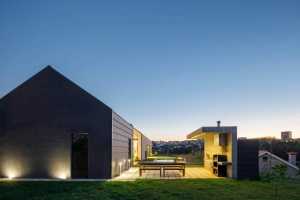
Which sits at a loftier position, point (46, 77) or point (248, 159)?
point (46, 77)

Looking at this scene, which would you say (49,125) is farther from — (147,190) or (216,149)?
(216,149)

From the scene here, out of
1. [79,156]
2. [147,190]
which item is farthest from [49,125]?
[147,190]

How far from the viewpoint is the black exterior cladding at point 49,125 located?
14.4m

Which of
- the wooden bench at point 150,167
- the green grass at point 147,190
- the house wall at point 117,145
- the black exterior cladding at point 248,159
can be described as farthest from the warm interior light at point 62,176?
the black exterior cladding at point 248,159

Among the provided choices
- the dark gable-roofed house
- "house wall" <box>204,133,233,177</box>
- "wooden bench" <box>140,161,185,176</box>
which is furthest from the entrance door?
"house wall" <box>204,133,233,177</box>

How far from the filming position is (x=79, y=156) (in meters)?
14.5

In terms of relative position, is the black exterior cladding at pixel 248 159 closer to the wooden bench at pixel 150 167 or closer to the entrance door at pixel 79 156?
the wooden bench at pixel 150 167

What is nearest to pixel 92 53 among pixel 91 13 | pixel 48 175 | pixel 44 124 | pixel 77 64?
pixel 77 64

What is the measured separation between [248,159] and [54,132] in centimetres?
878

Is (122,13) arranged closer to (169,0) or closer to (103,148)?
(169,0)

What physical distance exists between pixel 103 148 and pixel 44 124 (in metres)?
2.90

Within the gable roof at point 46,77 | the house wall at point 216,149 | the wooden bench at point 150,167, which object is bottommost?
the wooden bench at point 150,167

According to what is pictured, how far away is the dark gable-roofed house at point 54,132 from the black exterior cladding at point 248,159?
577 cm

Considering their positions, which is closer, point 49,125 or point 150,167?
point 49,125
